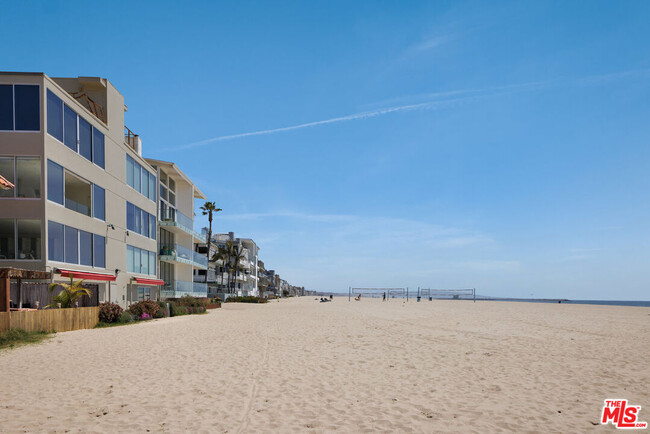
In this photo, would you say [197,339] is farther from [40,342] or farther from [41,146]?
[41,146]

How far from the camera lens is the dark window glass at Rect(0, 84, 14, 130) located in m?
21.1

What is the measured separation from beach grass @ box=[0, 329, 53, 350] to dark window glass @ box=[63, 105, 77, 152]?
10.9 metres

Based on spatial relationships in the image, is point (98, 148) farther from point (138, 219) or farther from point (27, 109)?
point (138, 219)

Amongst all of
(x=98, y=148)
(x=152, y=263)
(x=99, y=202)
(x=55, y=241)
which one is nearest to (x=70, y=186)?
(x=99, y=202)

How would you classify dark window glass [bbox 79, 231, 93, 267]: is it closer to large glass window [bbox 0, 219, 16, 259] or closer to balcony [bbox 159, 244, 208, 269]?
large glass window [bbox 0, 219, 16, 259]

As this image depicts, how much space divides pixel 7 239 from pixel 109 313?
5622 millimetres

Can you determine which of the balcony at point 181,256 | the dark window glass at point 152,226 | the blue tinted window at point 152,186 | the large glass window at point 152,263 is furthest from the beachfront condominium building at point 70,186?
the balcony at point 181,256

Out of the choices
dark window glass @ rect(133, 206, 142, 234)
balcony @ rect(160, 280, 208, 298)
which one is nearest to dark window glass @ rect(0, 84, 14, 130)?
dark window glass @ rect(133, 206, 142, 234)

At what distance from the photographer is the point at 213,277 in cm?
8312

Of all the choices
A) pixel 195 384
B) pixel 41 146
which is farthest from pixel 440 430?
pixel 41 146

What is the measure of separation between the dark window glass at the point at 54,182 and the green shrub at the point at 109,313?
18.4 ft

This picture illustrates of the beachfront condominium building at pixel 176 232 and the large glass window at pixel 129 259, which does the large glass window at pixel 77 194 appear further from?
the beachfront condominium building at pixel 176 232

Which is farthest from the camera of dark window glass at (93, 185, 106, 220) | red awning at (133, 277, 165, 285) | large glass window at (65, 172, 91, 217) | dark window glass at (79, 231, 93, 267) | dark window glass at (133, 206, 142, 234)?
dark window glass at (133, 206, 142, 234)

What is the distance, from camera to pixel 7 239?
21.0 meters
